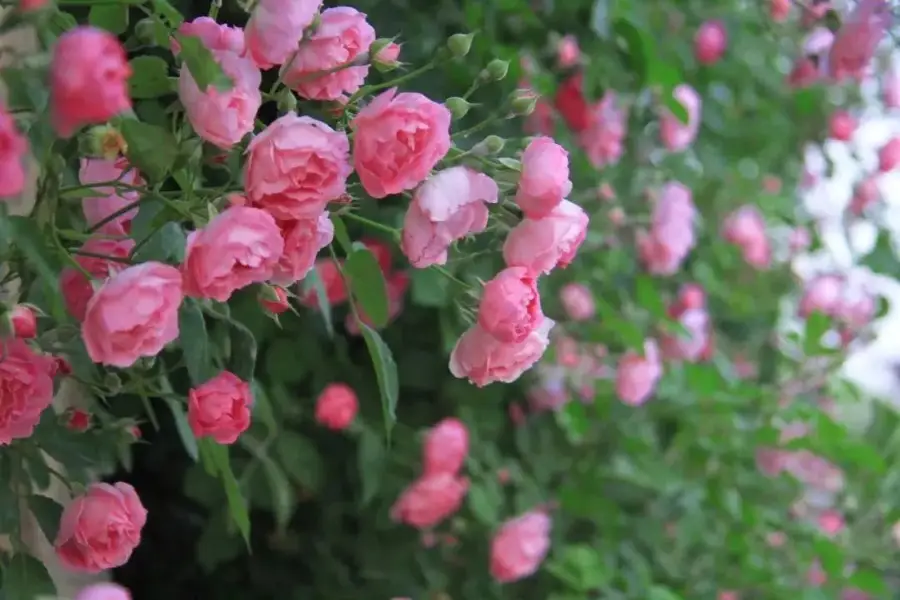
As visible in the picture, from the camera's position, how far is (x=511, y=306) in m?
0.56

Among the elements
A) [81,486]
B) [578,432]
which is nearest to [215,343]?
[81,486]

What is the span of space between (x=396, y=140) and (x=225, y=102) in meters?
0.08

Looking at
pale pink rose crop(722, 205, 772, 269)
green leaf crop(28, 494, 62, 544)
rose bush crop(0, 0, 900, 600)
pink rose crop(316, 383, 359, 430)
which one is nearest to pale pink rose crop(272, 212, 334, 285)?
rose bush crop(0, 0, 900, 600)

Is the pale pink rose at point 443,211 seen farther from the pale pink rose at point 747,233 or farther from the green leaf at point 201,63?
the pale pink rose at point 747,233

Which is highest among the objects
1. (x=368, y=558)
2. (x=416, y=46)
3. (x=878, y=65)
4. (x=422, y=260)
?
(x=422, y=260)

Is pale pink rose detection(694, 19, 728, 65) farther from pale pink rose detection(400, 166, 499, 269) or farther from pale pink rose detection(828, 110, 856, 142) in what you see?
pale pink rose detection(400, 166, 499, 269)

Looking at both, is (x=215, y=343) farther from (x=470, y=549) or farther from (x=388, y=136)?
(x=470, y=549)

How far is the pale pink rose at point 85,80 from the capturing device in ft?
1.26

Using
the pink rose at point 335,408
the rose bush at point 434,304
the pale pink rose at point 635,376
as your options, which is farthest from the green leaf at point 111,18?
the pale pink rose at point 635,376

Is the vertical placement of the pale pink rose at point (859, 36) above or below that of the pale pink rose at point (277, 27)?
below

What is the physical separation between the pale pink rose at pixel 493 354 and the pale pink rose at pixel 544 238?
4 centimetres

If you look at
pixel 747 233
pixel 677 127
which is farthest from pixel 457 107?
pixel 747 233

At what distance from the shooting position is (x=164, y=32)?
1.75 feet

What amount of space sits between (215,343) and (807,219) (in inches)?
47.5
